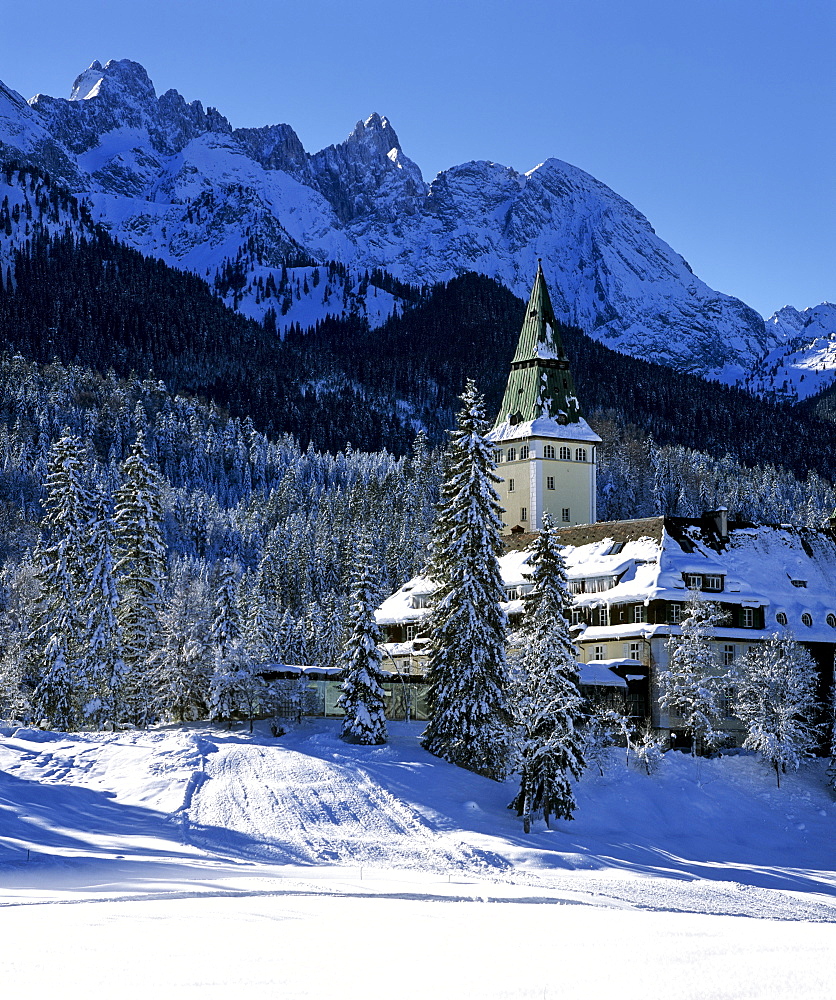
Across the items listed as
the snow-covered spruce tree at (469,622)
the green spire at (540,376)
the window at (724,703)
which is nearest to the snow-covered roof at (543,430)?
the green spire at (540,376)

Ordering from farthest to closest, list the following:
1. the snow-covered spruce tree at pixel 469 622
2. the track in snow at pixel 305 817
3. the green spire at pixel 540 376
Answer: the green spire at pixel 540 376, the snow-covered spruce tree at pixel 469 622, the track in snow at pixel 305 817

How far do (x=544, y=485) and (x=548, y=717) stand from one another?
46012 mm

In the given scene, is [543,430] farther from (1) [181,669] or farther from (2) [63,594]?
(2) [63,594]

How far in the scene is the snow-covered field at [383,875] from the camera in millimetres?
15672

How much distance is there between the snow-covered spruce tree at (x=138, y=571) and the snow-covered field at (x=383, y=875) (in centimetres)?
751

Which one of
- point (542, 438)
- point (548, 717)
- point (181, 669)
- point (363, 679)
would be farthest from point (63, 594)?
point (542, 438)

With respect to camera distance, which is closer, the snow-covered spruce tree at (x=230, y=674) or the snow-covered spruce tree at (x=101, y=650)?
the snow-covered spruce tree at (x=101, y=650)

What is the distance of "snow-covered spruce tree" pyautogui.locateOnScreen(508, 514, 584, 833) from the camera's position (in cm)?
4609

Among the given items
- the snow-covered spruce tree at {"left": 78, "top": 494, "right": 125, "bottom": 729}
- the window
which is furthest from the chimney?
the snow-covered spruce tree at {"left": 78, "top": 494, "right": 125, "bottom": 729}

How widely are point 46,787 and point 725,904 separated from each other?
23.6 m

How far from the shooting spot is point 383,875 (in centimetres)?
3612

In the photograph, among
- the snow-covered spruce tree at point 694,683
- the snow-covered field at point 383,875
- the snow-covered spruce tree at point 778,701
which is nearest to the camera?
the snow-covered field at point 383,875

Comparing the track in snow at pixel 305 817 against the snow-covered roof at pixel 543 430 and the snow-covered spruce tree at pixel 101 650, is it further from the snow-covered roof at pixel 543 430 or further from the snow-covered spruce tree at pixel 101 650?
the snow-covered roof at pixel 543 430

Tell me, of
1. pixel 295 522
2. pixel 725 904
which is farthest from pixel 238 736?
pixel 295 522
